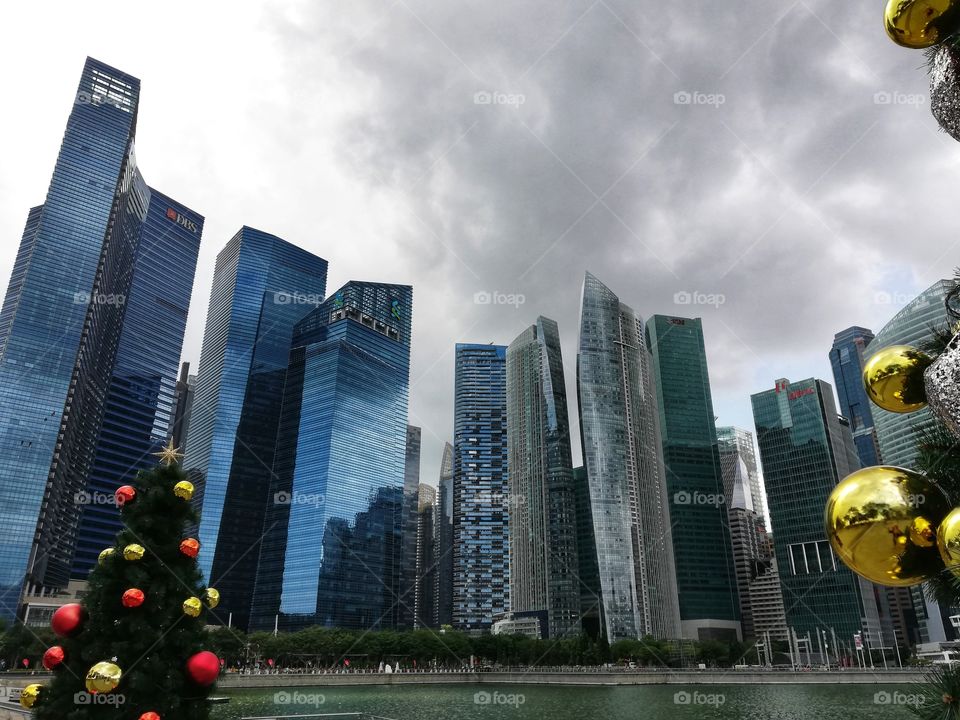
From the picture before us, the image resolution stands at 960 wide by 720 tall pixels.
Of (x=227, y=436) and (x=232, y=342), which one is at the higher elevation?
(x=232, y=342)

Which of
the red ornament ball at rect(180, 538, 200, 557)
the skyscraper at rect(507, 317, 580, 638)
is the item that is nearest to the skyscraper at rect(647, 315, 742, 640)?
the skyscraper at rect(507, 317, 580, 638)

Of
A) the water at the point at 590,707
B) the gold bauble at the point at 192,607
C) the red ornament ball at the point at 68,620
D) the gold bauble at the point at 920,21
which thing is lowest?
the water at the point at 590,707

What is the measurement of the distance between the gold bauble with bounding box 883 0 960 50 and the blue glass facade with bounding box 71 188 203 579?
127482mm

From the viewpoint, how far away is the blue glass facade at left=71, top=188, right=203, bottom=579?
11319 centimetres

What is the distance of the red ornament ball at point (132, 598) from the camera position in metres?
8.92

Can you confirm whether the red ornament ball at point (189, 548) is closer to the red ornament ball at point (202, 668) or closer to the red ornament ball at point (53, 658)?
the red ornament ball at point (202, 668)

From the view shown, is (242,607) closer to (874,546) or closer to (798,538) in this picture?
(798,538)

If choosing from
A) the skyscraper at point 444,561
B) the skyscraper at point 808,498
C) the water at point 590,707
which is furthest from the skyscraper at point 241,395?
the skyscraper at point 808,498

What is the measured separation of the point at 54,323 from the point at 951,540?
124295 millimetres

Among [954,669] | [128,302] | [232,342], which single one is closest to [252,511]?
[232,342]

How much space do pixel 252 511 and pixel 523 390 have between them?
204 feet

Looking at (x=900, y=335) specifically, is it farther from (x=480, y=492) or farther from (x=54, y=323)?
(x=54, y=323)

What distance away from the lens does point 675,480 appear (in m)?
134

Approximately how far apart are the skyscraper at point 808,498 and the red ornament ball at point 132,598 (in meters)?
117
